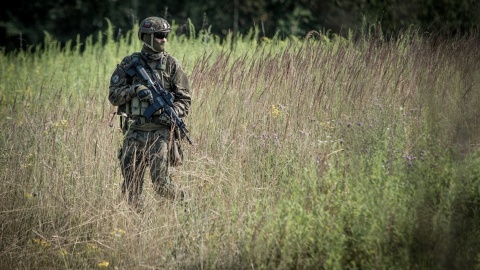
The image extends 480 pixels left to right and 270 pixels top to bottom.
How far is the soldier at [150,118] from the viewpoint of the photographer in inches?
245

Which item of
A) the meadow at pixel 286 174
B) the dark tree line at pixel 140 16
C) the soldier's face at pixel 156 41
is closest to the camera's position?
the meadow at pixel 286 174

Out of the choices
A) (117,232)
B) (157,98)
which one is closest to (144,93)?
(157,98)

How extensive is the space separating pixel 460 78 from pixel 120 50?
589 centimetres

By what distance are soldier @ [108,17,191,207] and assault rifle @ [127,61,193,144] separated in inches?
1.1

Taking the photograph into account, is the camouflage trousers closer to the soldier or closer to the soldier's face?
the soldier

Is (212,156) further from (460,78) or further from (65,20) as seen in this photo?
(65,20)

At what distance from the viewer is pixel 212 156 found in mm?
7113

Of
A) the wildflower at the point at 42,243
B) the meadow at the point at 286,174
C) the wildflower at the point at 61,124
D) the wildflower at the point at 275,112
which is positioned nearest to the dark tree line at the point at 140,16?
the meadow at the point at 286,174

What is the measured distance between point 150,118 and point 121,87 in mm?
317

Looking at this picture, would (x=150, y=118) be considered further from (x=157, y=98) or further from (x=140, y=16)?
(x=140, y=16)

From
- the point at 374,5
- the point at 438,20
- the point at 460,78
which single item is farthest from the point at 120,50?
the point at 460,78

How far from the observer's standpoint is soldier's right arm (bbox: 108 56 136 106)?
6219 millimetres

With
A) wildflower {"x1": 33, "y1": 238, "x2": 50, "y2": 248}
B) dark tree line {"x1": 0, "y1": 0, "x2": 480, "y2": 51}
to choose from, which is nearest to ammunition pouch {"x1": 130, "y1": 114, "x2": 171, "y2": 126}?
wildflower {"x1": 33, "y1": 238, "x2": 50, "y2": 248}

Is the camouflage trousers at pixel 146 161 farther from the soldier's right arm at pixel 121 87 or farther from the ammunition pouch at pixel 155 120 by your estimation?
the soldier's right arm at pixel 121 87
